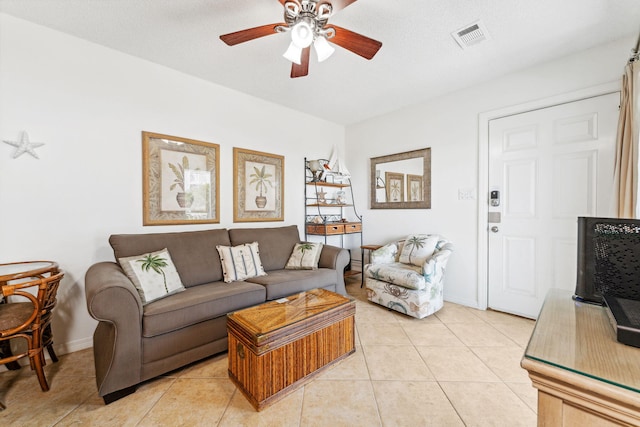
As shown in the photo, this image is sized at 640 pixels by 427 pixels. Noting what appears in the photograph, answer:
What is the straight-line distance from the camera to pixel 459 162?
10.0 ft

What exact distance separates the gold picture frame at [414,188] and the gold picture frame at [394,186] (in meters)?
0.11

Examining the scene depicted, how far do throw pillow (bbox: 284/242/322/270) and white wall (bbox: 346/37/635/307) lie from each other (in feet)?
4.35

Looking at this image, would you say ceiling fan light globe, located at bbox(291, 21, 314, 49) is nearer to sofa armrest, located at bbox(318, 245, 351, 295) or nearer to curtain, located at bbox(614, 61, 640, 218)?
sofa armrest, located at bbox(318, 245, 351, 295)

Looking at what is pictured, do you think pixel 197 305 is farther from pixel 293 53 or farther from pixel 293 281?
pixel 293 53

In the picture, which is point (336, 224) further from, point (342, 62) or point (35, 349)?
point (35, 349)

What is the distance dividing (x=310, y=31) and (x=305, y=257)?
2090mm

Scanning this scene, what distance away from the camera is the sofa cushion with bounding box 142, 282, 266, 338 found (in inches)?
66.1

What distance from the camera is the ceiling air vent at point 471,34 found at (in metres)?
1.97

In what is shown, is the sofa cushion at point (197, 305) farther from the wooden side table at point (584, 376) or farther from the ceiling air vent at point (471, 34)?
the ceiling air vent at point (471, 34)

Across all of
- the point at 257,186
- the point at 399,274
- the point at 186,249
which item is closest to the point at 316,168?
the point at 257,186

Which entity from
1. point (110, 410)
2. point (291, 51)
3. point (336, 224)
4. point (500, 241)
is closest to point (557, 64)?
point (500, 241)

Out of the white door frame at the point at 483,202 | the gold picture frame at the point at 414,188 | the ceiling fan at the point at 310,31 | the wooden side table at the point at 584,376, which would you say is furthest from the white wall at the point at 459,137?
the wooden side table at the point at 584,376

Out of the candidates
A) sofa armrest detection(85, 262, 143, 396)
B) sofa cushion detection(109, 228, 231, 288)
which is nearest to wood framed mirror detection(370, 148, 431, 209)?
sofa cushion detection(109, 228, 231, 288)

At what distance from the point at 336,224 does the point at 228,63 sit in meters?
2.24
